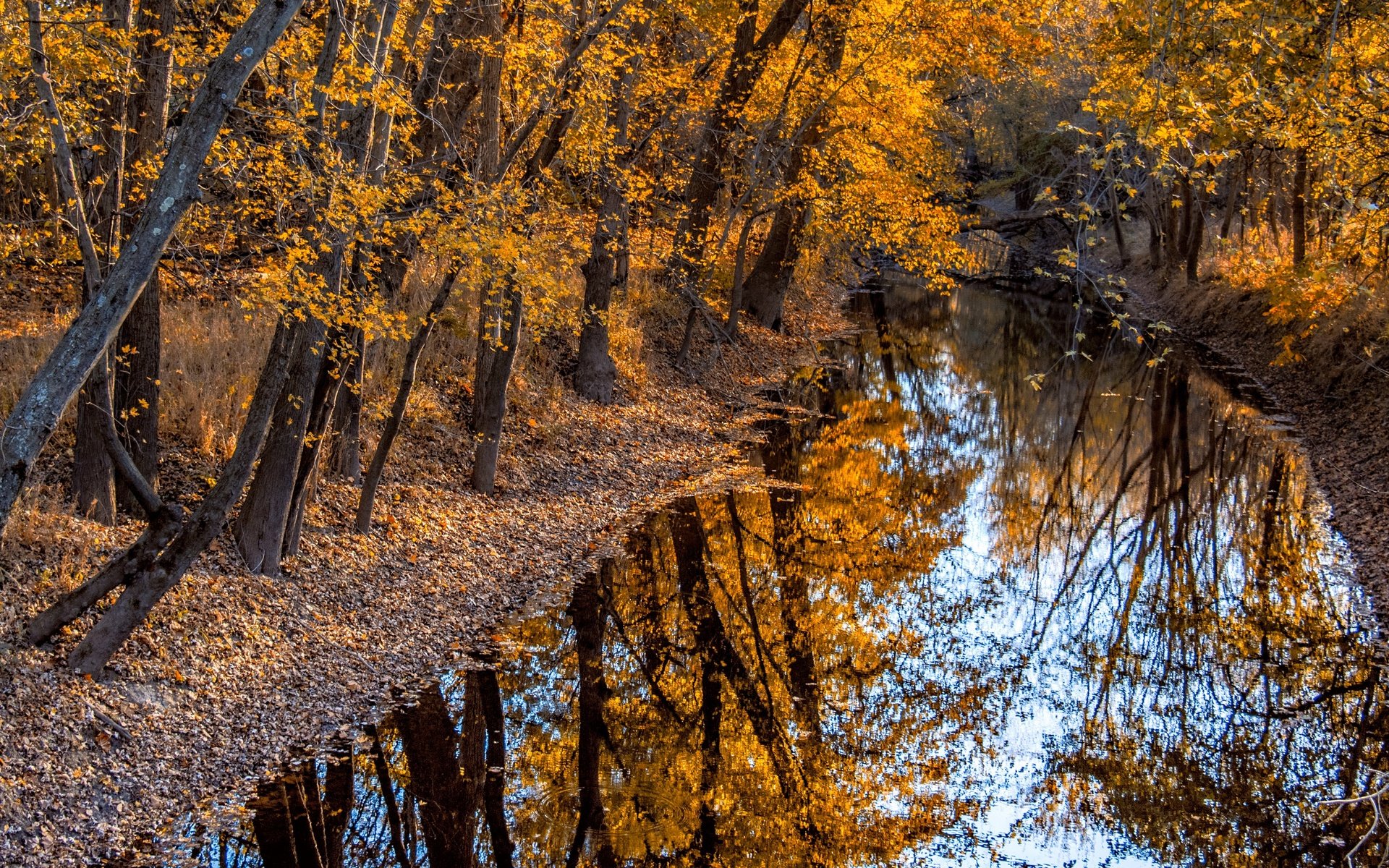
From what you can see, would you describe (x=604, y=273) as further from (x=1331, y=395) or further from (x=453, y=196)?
(x=1331, y=395)

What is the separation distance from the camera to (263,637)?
8.59 m

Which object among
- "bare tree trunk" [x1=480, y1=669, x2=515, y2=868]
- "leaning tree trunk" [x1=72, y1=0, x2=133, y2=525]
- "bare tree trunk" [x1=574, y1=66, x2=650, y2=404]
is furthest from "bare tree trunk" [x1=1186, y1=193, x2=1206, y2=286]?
"leaning tree trunk" [x1=72, y1=0, x2=133, y2=525]

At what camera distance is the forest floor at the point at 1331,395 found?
13.6 m

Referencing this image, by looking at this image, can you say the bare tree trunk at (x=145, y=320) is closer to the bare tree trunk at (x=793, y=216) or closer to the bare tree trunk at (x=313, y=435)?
the bare tree trunk at (x=313, y=435)

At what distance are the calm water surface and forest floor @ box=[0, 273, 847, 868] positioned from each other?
448 millimetres

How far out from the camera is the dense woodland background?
728 centimetres

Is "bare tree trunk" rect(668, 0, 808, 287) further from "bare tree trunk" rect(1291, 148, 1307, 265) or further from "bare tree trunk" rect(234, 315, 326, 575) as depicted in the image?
"bare tree trunk" rect(1291, 148, 1307, 265)

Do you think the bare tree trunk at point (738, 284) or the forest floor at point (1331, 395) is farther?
the bare tree trunk at point (738, 284)

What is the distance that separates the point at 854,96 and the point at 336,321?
46.8 ft

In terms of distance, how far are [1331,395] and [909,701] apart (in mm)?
14604

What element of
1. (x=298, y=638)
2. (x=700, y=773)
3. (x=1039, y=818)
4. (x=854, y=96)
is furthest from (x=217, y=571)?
(x=854, y=96)

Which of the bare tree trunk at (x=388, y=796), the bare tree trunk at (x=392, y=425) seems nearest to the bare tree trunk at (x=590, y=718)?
the bare tree trunk at (x=388, y=796)

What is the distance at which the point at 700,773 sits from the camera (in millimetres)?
8414

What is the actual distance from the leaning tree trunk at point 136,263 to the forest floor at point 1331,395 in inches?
338
